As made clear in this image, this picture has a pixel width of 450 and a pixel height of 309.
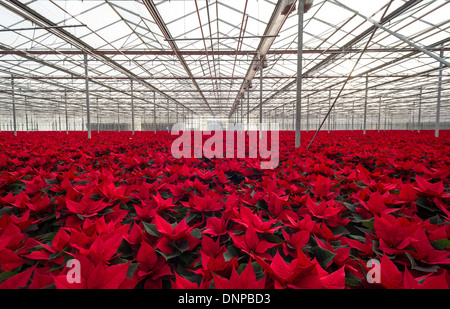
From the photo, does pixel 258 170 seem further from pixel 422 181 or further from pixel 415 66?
pixel 415 66

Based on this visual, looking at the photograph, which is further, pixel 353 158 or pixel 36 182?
pixel 353 158

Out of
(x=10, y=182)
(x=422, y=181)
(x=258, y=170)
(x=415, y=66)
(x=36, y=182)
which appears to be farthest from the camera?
(x=415, y=66)

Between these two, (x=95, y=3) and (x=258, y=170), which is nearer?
(x=258, y=170)

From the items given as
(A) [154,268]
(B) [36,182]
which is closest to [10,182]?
(B) [36,182]

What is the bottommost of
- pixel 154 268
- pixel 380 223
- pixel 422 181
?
pixel 154 268

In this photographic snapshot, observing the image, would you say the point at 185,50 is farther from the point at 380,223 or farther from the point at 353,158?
the point at 380,223

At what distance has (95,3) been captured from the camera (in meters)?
7.45

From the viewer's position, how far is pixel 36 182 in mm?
1736

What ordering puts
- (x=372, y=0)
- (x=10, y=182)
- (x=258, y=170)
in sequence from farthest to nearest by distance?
(x=372, y=0), (x=258, y=170), (x=10, y=182)

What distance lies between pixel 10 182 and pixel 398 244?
2767 millimetres

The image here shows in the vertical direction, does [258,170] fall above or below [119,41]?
below

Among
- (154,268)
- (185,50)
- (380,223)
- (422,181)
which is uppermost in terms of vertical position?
(185,50)

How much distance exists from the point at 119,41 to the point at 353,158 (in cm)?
1065

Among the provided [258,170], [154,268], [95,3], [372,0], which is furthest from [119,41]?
[154,268]
